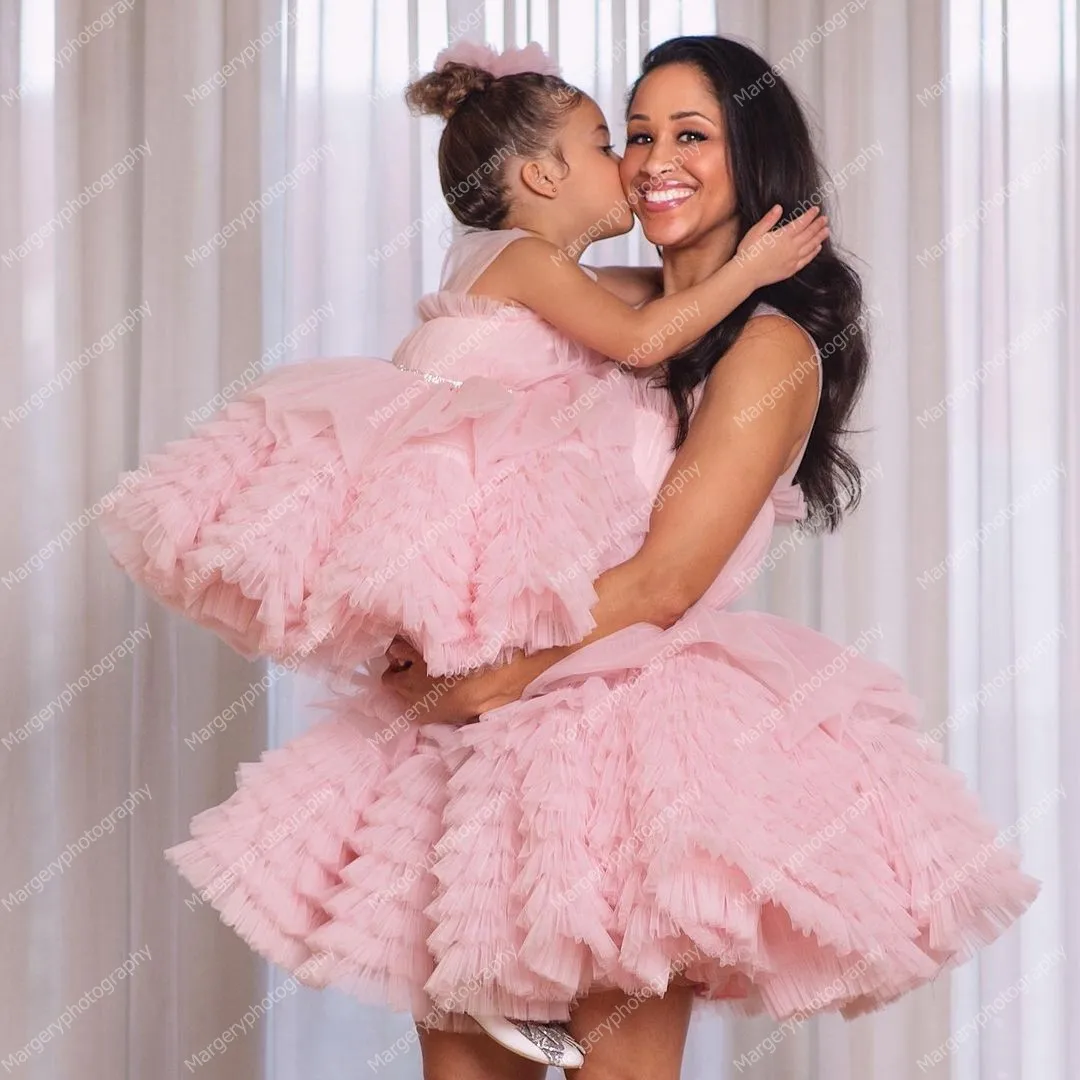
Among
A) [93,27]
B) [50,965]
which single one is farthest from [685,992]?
[93,27]

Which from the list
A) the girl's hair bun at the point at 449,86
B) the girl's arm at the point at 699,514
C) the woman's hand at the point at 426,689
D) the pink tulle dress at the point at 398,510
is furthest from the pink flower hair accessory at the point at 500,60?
the woman's hand at the point at 426,689

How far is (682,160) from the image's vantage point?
1.84 meters

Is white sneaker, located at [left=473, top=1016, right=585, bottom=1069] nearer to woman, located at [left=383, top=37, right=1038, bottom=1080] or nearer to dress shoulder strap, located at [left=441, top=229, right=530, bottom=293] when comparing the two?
woman, located at [left=383, top=37, right=1038, bottom=1080]

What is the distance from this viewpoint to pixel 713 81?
1.85 meters

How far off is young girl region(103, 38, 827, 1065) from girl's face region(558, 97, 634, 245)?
0.50 ft

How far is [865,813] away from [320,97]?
1.93 metres

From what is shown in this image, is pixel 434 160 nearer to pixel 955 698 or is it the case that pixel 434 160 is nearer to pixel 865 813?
pixel 955 698

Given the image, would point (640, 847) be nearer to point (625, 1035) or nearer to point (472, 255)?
point (625, 1035)

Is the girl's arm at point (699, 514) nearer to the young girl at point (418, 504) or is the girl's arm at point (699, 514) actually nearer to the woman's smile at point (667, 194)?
the young girl at point (418, 504)

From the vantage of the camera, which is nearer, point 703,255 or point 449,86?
point 703,255

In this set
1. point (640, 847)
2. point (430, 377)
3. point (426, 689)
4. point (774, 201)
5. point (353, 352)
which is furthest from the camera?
point (353, 352)

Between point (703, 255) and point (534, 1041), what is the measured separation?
103cm

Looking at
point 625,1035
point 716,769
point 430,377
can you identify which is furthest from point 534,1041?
point 430,377

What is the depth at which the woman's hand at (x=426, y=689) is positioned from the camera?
159cm
